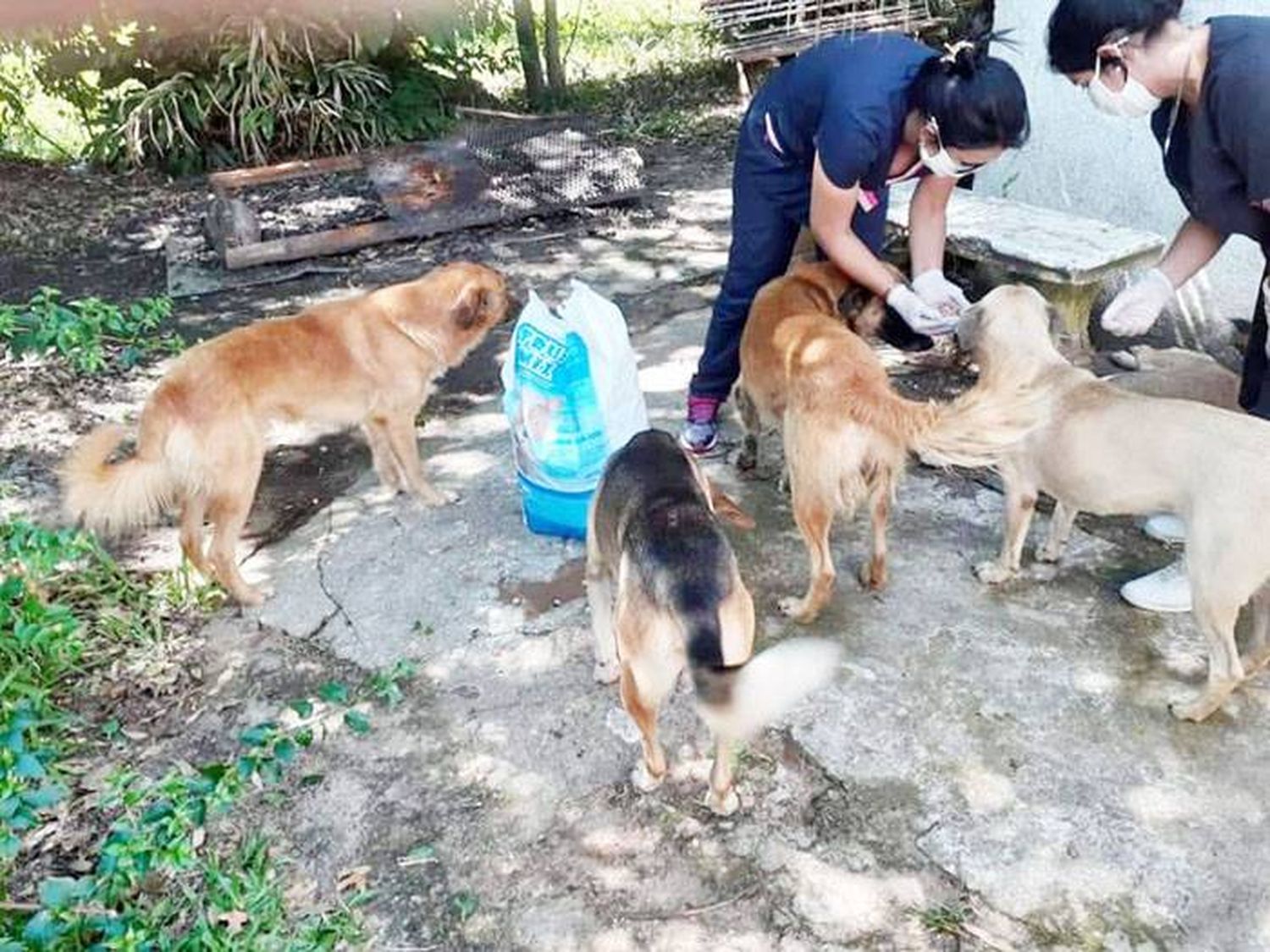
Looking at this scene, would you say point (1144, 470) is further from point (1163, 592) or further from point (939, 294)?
point (939, 294)

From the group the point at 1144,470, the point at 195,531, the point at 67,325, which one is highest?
the point at 67,325

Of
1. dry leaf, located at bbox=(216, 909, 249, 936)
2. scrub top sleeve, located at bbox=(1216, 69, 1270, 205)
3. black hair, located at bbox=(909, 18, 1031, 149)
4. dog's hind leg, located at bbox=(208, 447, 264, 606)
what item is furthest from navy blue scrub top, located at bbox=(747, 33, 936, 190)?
dry leaf, located at bbox=(216, 909, 249, 936)

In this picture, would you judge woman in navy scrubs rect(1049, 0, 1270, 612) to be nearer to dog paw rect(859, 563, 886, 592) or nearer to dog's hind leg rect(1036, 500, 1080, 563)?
dog's hind leg rect(1036, 500, 1080, 563)

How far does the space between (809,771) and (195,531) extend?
2204 mm

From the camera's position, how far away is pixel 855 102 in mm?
3262

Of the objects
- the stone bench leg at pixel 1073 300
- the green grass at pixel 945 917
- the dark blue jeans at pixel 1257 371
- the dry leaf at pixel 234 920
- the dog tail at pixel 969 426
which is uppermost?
the dog tail at pixel 969 426

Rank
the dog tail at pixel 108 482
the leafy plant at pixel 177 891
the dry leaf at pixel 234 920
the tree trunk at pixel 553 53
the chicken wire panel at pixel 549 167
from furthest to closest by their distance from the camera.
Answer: the tree trunk at pixel 553 53 → the chicken wire panel at pixel 549 167 → the dog tail at pixel 108 482 → the dry leaf at pixel 234 920 → the leafy plant at pixel 177 891

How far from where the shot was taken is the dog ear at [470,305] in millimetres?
4000

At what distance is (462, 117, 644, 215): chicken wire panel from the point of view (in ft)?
23.6

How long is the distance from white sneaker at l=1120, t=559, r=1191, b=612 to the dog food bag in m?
1.74

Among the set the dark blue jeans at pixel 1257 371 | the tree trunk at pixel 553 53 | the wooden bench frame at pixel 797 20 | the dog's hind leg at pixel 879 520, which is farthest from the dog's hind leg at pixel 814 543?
the tree trunk at pixel 553 53

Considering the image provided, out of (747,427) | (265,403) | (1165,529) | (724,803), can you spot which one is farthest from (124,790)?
(1165,529)

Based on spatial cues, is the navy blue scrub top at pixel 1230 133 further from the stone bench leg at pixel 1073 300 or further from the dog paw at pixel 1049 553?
the stone bench leg at pixel 1073 300

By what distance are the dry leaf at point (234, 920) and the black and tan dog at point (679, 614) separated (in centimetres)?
103
